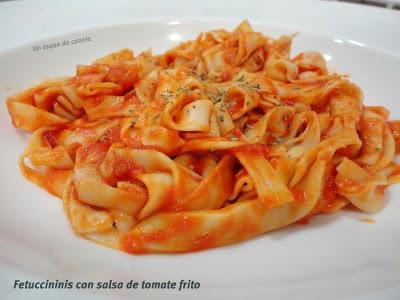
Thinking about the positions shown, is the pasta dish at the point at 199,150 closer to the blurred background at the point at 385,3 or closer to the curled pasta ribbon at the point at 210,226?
the curled pasta ribbon at the point at 210,226

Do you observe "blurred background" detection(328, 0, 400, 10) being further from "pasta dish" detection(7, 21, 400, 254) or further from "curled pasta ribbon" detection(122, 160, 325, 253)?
"curled pasta ribbon" detection(122, 160, 325, 253)

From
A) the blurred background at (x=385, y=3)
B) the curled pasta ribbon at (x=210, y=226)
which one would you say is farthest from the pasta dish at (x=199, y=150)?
the blurred background at (x=385, y=3)

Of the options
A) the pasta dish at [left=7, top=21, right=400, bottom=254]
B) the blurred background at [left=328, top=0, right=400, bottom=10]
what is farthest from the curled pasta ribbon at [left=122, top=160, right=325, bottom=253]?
the blurred background at [left=328, top=0, right=400, bottom=10]

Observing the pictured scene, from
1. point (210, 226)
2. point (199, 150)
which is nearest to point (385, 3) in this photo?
point (199, 150)

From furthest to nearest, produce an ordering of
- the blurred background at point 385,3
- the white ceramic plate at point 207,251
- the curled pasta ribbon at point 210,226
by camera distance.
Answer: the blurred background at point 385,3, the curled pasta ribbon at point 210,226, the white ceramic plate at point 207,251

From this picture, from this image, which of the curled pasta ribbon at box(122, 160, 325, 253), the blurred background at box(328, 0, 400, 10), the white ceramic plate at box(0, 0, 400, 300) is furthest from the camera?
the blurred background at box(328, 0, 400, 10)

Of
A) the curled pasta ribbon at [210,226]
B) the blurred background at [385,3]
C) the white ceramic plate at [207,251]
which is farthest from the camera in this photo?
the blurred background at [385,3]

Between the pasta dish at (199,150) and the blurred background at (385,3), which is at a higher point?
the blurred background at (385,3)
